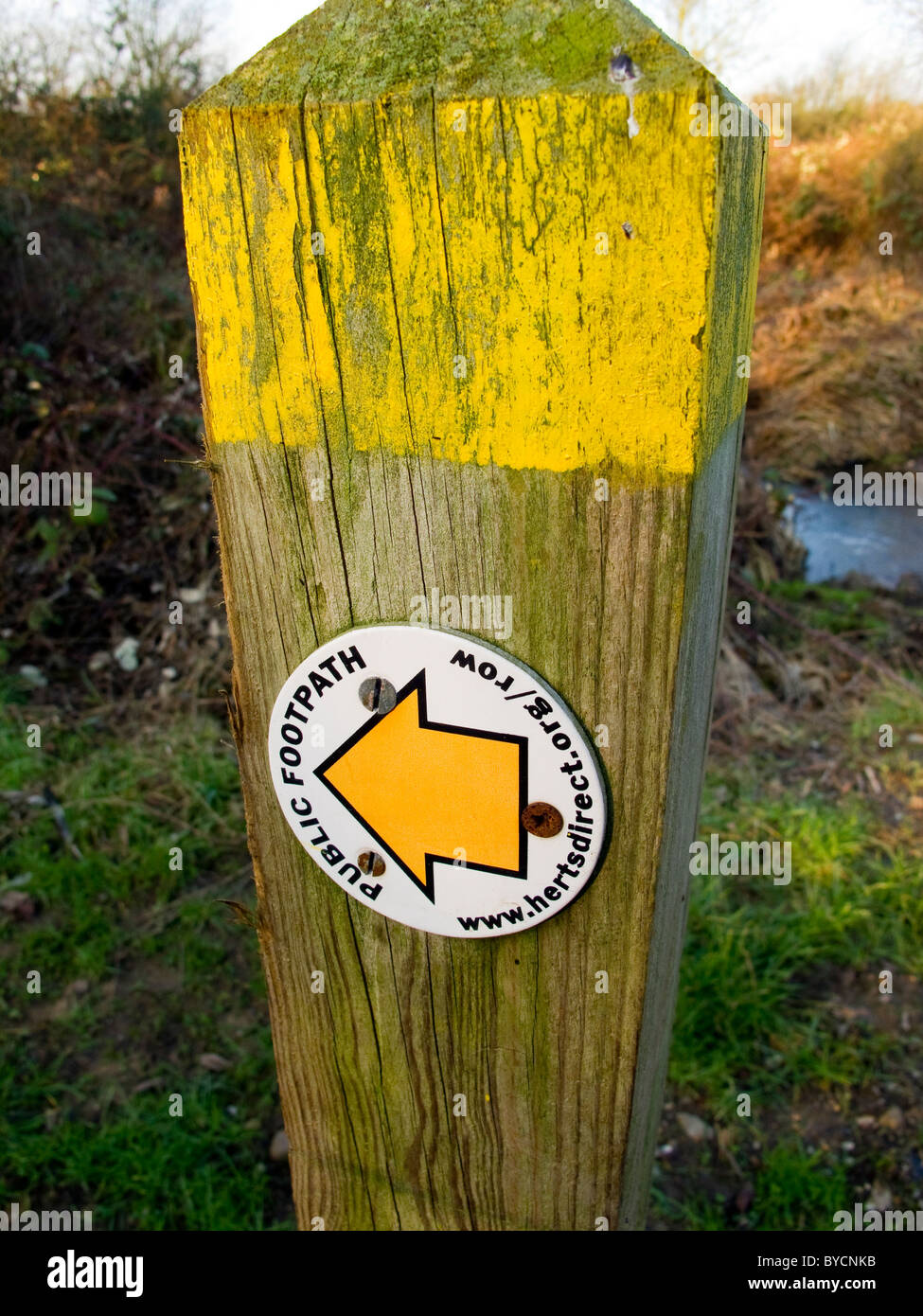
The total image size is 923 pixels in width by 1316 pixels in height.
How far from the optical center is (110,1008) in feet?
8.93

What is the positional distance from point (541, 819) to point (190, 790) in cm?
277

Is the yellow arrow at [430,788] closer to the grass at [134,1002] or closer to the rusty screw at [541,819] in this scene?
the rusty screw at [541,819]

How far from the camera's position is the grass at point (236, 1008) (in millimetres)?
2277

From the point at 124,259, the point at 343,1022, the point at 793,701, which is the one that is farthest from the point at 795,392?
the point at 343,1022

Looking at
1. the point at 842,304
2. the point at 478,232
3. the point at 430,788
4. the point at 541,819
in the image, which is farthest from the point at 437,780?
the point at 842,304

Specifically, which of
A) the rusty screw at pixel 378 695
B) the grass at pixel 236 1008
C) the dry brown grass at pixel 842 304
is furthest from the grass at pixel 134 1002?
the dry brown grass at pixel 842 304

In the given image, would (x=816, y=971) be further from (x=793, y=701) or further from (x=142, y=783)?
(x=142, y=783)

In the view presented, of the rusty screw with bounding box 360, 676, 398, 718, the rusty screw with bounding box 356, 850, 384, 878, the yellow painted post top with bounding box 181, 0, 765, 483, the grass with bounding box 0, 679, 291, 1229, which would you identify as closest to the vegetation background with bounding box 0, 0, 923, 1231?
the grass with bounding box 0, 679, 291, 1229

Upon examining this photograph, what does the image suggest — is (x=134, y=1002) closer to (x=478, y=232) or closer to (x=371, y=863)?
(x=371, y=863)

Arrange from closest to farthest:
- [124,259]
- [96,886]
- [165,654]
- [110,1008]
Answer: [110,1008]
[96,886]
[165,654]
[124,259]

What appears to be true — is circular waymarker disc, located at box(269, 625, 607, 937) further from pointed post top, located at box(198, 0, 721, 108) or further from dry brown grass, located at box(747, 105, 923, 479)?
dry brown grass, located at box(747, 105, 923, 479)

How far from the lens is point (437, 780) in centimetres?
100

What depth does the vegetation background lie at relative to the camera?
7.77 feet

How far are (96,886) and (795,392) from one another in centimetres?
599
